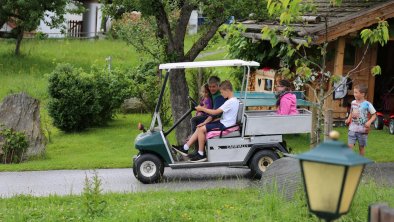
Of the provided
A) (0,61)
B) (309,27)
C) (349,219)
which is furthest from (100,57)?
(349,219)

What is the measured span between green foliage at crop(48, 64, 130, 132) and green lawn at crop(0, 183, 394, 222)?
29.4 ft

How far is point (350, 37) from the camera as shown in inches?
732

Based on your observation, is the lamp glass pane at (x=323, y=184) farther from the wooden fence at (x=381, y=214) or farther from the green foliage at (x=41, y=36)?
the green foliage at (x=41, y=36)

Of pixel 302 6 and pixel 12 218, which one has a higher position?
pixel 302 6

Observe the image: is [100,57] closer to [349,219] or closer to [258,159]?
[258,159]

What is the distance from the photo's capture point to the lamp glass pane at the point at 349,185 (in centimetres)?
415

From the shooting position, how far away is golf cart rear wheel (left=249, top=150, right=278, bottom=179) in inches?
479

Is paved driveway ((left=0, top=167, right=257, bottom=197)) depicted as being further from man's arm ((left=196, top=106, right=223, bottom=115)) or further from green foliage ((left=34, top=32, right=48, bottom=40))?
green foliage ((left=34, top=32, right=48, bottom=40))

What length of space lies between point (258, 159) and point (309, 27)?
17.7 feet

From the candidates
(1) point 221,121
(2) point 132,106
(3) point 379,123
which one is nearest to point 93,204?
(1) point 221,121

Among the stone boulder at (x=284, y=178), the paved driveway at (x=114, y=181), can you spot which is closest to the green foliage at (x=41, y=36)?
the paved driveway at (x=114, y=181)

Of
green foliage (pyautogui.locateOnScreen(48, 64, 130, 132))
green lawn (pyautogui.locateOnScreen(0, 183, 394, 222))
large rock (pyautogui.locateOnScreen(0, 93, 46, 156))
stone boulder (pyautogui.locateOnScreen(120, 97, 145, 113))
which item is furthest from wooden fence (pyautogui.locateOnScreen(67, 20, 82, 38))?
green lawn (pyautogui.locateOnScreen(0, 183, 394, 222))

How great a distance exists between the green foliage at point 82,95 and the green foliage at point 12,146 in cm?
402

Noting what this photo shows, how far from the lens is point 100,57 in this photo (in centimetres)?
3319
